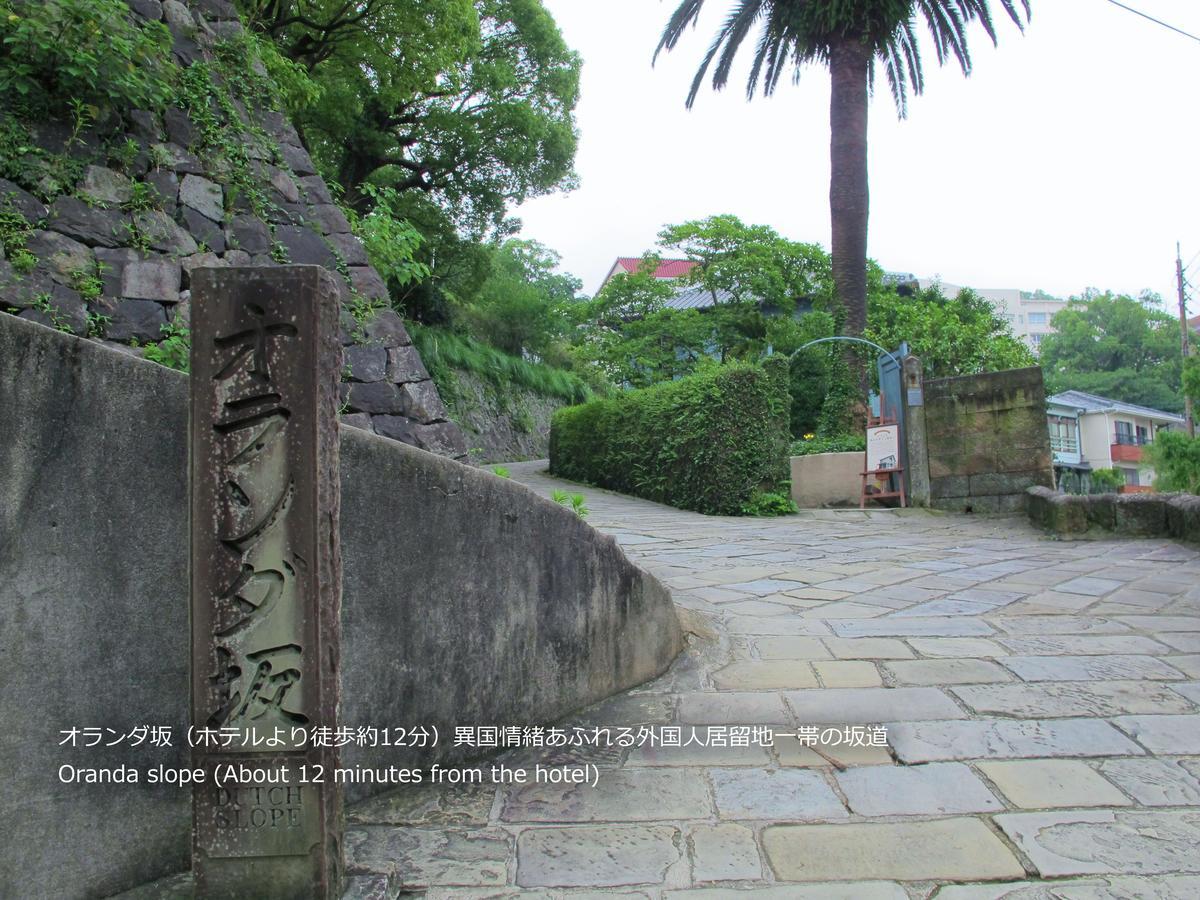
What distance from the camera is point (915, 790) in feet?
8.30

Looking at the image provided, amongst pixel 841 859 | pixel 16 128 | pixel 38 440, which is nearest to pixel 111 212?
pixel 16 128

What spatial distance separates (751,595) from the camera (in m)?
5.36

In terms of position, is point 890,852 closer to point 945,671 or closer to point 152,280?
point 945,671

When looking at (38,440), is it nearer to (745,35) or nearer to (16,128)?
(16,128)

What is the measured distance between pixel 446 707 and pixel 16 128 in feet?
14.6

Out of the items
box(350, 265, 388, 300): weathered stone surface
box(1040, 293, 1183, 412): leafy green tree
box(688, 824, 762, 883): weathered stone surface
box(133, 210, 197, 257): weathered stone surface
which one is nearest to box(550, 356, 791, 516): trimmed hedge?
box(350, 265, 388, 300): weathered stone surface

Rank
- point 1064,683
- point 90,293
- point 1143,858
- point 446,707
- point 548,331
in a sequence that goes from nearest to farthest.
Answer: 1. point 1143,858
2. point 446,707
3. point 1064,683
4. point 90,293
5. point 548,331

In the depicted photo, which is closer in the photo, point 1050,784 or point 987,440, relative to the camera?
point 1050,784

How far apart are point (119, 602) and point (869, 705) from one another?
2.74 metres

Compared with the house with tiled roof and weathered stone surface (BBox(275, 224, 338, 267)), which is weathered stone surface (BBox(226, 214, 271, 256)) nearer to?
weathered stone surface (BBox(275, 224, 338, 267))

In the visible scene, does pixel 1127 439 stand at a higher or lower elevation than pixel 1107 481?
higher

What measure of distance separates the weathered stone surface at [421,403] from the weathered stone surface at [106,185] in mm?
2108

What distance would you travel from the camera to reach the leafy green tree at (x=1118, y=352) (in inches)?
1900

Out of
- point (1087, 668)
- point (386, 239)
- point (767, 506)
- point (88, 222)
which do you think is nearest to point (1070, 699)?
point (1087, 668)
